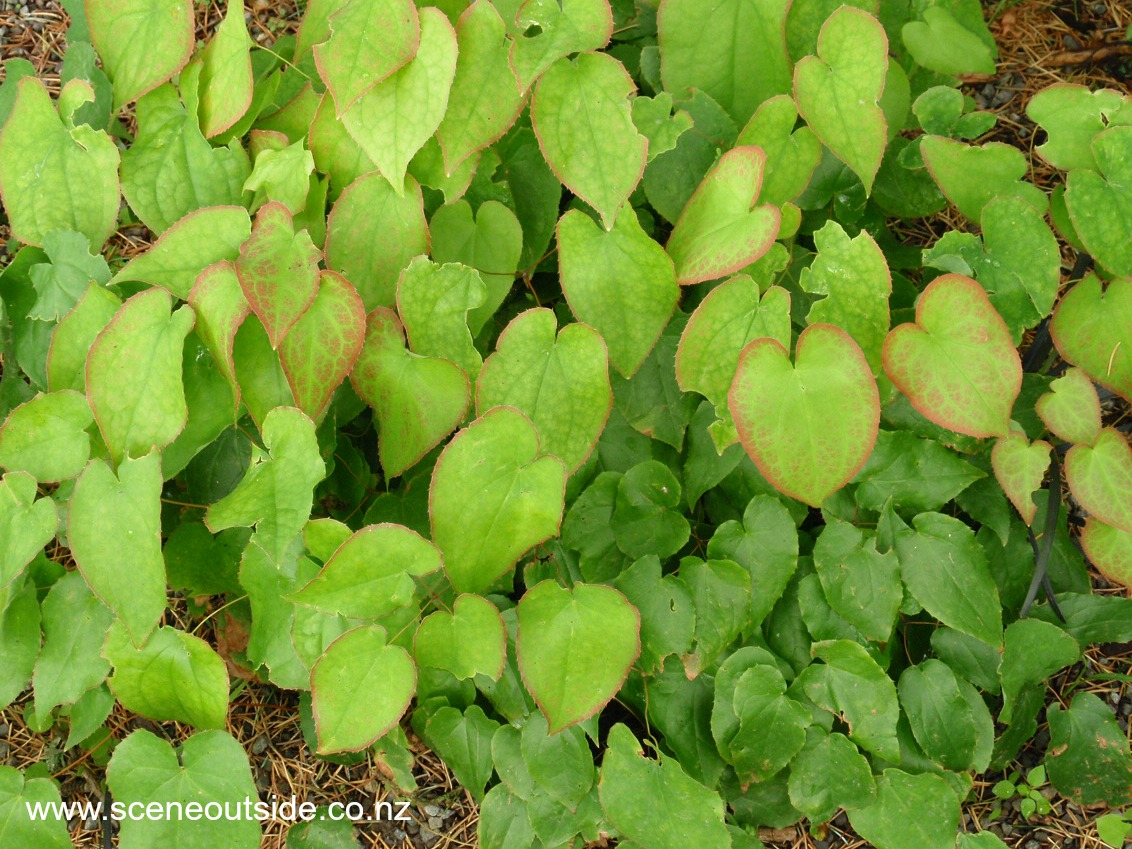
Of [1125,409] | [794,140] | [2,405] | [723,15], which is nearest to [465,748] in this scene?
[2,405]

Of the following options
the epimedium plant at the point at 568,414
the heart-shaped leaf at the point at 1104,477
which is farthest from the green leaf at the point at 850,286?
the heart-shaped leaf at the point at 1104,477

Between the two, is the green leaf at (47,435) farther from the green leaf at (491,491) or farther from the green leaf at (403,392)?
the green leaf at (491,491)

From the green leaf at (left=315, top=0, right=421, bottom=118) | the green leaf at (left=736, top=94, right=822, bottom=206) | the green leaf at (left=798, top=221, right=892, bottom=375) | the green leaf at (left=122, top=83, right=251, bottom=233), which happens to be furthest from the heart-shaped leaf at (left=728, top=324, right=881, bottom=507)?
the green leaf at (left=122, top=83, right=251, bottom=233)

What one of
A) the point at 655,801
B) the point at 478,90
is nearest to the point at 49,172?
the point at 478,90

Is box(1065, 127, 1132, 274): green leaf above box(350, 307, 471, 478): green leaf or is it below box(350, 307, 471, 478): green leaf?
above

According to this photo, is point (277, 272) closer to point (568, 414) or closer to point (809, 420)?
point (568, 414)

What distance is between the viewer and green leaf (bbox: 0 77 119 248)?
1311mm

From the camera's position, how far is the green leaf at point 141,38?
131 centimetres

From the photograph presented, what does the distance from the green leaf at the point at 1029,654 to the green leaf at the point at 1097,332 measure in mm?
354

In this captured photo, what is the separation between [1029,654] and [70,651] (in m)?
1.36

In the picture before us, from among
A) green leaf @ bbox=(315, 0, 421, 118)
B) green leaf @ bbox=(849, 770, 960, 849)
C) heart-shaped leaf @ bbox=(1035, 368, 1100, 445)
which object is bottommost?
green leaf @ bbox=(849, 770, 960, 849)

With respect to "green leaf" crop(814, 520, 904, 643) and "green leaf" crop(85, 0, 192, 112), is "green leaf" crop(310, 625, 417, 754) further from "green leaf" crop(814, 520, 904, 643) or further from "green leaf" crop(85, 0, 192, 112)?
"green leaf" crop(85, 0, 192, 112)

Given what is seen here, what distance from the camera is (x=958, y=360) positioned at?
1168mm

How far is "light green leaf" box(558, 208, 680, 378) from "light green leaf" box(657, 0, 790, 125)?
0.29 meters
